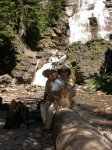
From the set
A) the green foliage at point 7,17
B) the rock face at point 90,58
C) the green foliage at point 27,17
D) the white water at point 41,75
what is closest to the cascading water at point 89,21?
the green foliage at point 27,17

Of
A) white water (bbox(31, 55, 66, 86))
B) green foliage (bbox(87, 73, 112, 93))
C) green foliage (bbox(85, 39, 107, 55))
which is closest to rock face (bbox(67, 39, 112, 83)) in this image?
green foliage (bbox(85, 39, 107, 55))

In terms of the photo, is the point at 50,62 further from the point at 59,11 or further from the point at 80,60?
the point at 59,11

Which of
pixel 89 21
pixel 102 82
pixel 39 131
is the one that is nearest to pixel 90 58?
pixel 102 82

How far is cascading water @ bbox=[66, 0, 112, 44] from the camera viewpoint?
102ft

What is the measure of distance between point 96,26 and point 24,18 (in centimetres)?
797

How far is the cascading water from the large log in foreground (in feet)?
80.9

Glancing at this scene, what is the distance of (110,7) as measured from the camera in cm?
3312

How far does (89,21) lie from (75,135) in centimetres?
2785

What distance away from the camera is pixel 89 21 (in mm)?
31609

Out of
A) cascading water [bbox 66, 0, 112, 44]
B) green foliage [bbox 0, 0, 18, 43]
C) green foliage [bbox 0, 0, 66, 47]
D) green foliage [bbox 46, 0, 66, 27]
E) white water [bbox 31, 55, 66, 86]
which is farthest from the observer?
green foliage [bbox 46, 0, 66, 27]

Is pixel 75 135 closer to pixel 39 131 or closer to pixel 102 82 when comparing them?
pixel 39 131

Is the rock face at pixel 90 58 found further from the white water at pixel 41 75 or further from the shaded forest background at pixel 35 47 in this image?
the white water at pixel 41 75

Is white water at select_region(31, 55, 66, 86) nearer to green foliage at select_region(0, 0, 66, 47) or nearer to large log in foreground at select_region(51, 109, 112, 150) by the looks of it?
green foliage at select_region(0, 0, 66, 47)

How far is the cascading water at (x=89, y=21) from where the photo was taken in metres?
30.9
